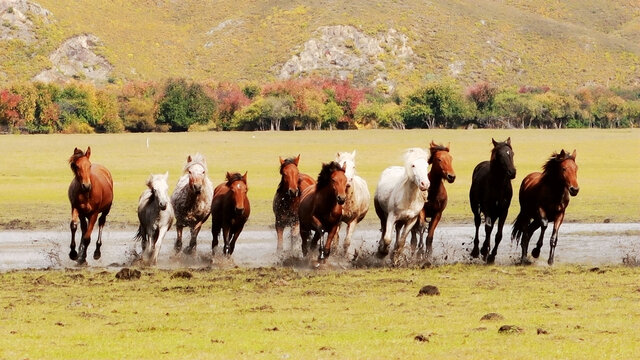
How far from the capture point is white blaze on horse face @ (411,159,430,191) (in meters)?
15.9

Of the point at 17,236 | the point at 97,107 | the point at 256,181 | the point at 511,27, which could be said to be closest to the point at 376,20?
the point at 511,27

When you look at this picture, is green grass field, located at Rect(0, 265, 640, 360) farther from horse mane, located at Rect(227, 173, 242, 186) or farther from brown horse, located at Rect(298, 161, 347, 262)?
horse mane, located at Rect(227, 173, 242, 186)

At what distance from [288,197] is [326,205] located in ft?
6.65

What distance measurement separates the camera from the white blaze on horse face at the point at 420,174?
15945 mm

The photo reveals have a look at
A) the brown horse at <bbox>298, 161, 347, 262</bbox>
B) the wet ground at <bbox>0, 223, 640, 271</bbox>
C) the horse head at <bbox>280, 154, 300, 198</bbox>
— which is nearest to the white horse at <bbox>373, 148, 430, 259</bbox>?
the wet ground at <bbox>0, 223, 640, 271</bbox>

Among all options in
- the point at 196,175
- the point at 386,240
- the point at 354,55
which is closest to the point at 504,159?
the point at 386,240

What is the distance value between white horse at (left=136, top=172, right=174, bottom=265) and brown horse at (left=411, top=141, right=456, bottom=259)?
407 centimetres

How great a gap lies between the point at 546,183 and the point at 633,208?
36.5 feet

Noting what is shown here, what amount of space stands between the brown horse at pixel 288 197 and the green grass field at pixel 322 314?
219 cm

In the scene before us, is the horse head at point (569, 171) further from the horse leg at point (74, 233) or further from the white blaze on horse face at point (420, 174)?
the horse leg at point (74, 233)

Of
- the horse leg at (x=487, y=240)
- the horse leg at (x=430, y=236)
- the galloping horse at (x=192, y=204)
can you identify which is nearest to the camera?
the horse leg at (x=487, y=240)

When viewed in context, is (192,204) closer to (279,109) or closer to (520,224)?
(520,224)

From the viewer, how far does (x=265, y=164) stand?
138ft

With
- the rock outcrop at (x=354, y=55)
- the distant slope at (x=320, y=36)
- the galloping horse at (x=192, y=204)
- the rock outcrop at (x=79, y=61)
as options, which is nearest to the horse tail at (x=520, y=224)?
the galloping horse at (x=192, y=204)
